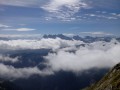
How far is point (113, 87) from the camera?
130375 mm

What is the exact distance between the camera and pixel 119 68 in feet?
646

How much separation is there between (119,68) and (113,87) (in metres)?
70.1

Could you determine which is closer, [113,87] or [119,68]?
[113,87]
